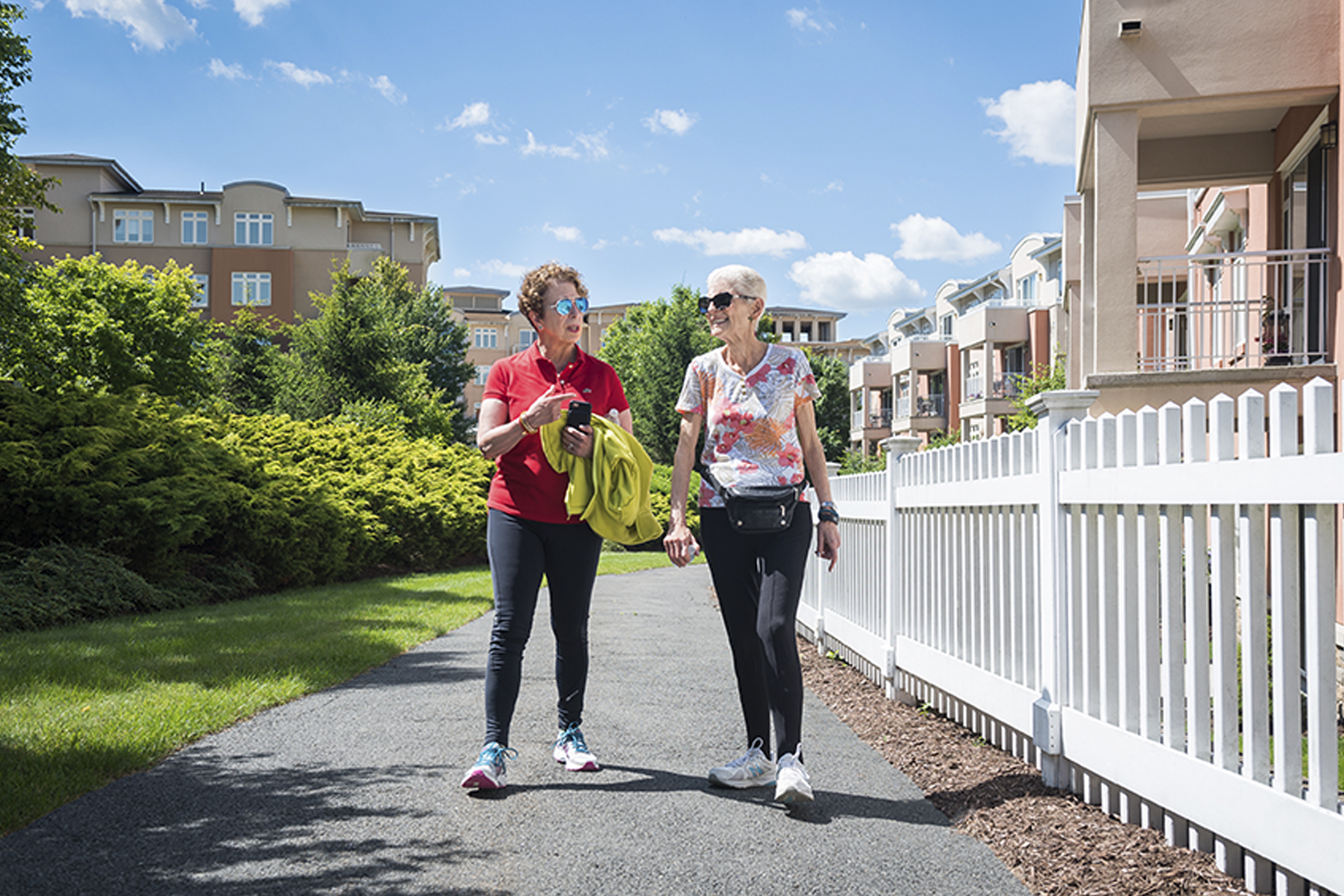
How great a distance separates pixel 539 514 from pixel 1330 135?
9.38 meters

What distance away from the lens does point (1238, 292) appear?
1634cm

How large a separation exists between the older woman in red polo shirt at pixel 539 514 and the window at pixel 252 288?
52210 millimetres

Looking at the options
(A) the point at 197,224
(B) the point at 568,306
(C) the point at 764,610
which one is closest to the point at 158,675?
(B) the point at 568,306

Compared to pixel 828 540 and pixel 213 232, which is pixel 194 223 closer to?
pixel 213 232

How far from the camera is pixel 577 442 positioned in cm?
453

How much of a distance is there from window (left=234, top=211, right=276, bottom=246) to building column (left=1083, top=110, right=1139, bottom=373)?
164ft

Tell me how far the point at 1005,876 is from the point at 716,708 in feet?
9.63

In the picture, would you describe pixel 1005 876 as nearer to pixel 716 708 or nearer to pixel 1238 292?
pixel 716 708

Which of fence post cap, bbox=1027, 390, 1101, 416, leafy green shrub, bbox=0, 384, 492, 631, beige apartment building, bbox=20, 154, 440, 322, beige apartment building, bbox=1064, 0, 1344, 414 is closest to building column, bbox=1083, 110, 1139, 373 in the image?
beige apartment building, bbox=1064, 0, 1344, 414

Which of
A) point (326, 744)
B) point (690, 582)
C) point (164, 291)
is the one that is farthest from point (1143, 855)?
point (164, 291)

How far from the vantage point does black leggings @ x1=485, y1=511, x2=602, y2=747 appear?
452 cm

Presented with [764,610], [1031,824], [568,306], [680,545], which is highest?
[568,306]

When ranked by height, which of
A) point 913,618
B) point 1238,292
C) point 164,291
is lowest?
point 913,618

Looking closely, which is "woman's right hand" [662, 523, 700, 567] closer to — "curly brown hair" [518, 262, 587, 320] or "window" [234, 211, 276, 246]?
"curly brown hair" [518, 262, 587, 320]
